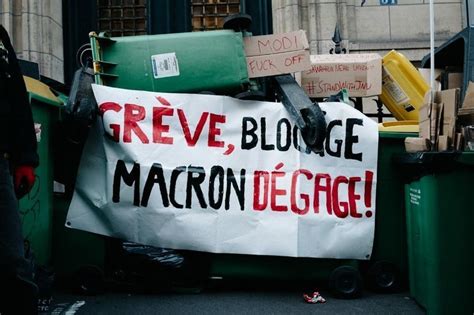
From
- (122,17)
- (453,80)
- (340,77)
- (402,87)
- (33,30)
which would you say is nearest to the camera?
(402,87)

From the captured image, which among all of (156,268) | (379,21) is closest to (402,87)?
(156,268)

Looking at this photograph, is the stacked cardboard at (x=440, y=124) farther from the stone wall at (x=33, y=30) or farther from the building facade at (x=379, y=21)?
the stone wall at (x=33, y=30)

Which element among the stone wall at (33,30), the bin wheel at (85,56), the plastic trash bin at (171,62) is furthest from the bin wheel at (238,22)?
the stone wall at (33,30)

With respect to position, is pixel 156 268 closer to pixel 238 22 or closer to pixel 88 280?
pixel 88 280

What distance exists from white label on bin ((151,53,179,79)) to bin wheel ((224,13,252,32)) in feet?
1.62

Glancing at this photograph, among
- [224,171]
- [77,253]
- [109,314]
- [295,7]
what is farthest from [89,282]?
[295,7]

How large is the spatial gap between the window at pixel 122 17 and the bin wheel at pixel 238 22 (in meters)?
4.65

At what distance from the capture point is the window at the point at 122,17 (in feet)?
28.0

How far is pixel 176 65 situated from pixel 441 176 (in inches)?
79.7

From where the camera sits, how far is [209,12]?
28.1 ft

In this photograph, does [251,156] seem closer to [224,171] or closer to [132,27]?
[224,171]

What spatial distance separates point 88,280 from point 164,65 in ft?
5.35

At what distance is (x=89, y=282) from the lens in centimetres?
375

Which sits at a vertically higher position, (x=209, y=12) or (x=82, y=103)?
(x=209, y=12)
